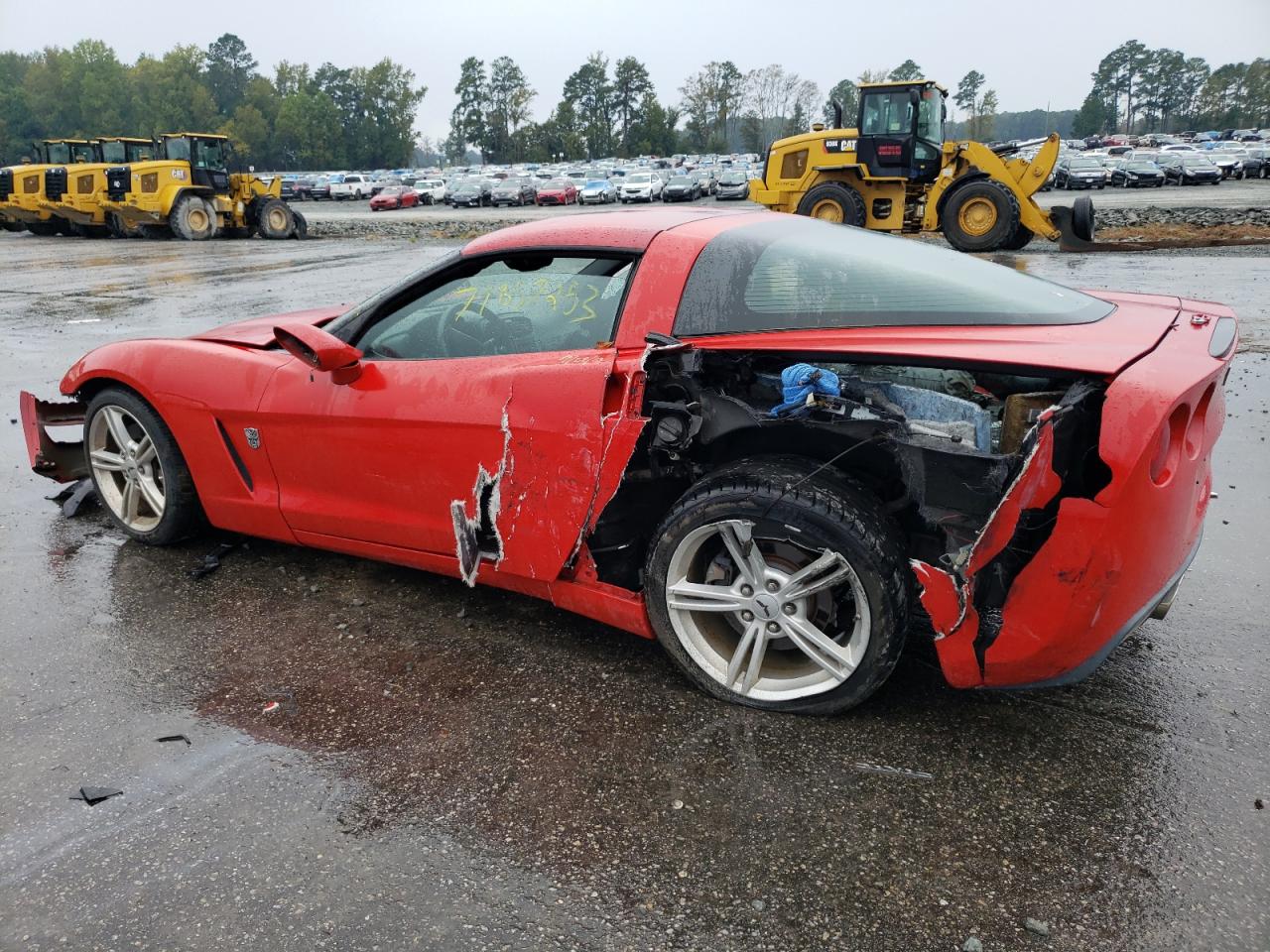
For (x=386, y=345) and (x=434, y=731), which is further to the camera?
(x=386, y=345)

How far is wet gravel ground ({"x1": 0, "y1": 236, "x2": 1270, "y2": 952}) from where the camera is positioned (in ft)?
6.87

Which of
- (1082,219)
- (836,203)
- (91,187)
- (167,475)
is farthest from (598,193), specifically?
(167,475)

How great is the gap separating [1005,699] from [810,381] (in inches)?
45.4

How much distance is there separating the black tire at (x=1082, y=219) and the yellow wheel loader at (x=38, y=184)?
86.7 feet

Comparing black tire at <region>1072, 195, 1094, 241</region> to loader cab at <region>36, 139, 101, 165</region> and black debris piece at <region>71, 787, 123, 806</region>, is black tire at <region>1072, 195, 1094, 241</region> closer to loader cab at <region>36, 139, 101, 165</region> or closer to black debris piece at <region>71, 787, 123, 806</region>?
black debris piece at <region>71, 787, 123, 806</region>

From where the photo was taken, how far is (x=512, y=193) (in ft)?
143

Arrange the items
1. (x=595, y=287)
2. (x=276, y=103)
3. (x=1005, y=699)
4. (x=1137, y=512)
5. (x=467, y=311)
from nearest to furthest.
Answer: (x=1137, y=512) < (x=1005, y=699) < (x=595, y=287) < (x=467, y=311) < (x=276, y=103)

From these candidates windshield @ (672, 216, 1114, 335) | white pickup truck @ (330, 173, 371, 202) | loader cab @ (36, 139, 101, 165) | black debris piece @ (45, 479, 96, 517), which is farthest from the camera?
white pickup truck @ (330, 173, 371, 202)

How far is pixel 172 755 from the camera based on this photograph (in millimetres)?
2729

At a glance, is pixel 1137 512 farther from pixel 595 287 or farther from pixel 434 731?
pixel 434 731

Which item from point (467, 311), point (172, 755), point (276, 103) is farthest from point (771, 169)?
point (276, 103)

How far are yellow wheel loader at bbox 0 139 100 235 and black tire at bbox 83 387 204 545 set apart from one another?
2835 centimetres

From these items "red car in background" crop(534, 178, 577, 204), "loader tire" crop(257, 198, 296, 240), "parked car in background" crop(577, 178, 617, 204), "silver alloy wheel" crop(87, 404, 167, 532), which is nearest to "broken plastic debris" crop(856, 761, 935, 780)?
"silver alloy wheel" crop(87, 404, 167, 532)

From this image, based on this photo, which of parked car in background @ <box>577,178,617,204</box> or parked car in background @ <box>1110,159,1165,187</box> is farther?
parked car in background @ <box>577,178,617,204</box>
